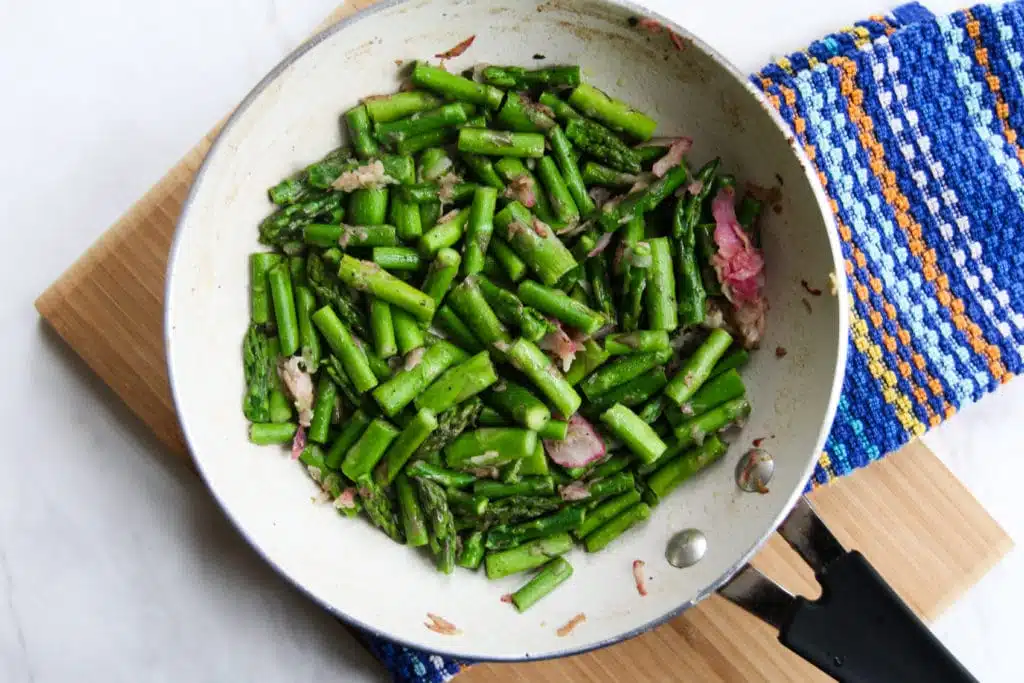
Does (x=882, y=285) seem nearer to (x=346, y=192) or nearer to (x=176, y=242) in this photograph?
(x=346, y=192)

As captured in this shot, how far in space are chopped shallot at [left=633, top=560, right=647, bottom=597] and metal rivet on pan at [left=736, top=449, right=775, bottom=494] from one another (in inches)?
10.8

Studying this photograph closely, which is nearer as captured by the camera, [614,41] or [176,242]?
[176,242]

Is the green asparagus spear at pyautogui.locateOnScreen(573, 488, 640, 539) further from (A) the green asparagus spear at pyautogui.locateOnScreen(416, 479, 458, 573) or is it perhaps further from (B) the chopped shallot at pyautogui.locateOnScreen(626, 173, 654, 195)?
(B) the chopped shallot at pyautogui.locateOnScreen(626, 173, 654, 195)

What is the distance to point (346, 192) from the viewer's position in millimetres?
1843

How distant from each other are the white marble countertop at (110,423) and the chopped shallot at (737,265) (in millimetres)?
557

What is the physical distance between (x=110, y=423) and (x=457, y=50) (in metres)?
1.19

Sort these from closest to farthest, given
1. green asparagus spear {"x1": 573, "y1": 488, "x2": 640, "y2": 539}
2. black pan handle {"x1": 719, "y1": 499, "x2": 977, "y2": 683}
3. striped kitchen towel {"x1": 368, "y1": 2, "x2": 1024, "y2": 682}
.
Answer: black pan handle {"x1": 719, "y1": 499, "x2": 977, "y2": 683} → green asparagus spear {"x1": 573, "y1": 488, "x2": 640, "y2": 539} → striped kitchen towel {"x1": 368, "y1": 2, "x2": 1024, "y2": 682}

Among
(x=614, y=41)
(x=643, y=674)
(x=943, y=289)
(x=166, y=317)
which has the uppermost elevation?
(x=166, y=317)

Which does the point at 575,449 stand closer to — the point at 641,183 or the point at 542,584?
the point at 542,584

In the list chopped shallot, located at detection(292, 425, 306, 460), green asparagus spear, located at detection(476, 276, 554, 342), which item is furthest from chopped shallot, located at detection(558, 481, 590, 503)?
chopped shallot, located at detection(292, 425, 306, 460)

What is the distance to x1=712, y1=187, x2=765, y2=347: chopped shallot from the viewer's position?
1865mm

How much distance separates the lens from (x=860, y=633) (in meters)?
1.62

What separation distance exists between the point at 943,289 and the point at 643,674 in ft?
3.77

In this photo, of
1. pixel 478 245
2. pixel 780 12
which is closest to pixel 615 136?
pixel 478 245
